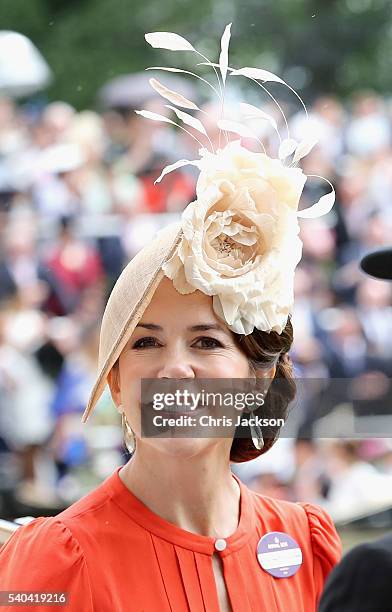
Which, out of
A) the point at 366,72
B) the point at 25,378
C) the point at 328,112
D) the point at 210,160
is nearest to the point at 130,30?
the point at 366,72

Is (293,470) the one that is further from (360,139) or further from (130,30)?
(130,30)

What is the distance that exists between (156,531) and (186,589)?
8cm

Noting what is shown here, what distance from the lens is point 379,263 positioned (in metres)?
1.35

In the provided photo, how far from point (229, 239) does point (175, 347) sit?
0.15 metres

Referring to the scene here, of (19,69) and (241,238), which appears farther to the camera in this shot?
(19,69)

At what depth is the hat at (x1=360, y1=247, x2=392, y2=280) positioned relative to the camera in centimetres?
134

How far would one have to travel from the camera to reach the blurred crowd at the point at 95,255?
13.4 ft

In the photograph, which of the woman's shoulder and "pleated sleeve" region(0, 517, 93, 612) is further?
the woman's shoulder

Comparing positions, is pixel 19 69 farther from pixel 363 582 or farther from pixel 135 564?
pixel 363 582

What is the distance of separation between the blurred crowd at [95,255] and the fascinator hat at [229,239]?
223cm

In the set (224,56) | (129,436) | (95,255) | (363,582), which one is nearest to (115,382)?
(129,436)

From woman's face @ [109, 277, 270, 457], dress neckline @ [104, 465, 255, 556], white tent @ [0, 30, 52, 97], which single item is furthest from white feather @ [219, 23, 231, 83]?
white tent @ [0, 30, 52, 97]

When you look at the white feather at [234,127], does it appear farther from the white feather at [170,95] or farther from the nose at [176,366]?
the nose at [176,366]

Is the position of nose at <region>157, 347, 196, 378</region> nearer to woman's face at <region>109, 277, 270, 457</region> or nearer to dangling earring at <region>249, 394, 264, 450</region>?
woman's face at <region>109, 277, 270, 457</region>
